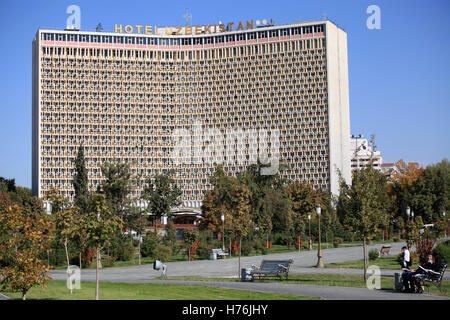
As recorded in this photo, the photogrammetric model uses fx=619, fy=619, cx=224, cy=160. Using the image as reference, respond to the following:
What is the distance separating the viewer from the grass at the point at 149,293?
80.7ft

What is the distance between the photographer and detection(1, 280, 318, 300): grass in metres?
24.6

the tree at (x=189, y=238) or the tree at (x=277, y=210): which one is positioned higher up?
the tree at (x=277, y=210)

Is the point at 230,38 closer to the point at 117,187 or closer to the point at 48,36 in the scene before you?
the point at 48,36

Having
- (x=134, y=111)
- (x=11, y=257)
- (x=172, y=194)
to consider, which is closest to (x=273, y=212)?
(x=172, y=194)

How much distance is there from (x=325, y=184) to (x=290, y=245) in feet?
244

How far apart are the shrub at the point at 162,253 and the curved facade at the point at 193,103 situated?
8622cm

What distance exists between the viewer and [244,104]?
15075cm

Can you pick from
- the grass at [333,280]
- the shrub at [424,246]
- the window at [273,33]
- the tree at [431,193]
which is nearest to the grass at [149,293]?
the grass at [333,280]

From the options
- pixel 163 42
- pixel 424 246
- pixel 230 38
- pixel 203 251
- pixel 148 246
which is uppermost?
pixel 230 38

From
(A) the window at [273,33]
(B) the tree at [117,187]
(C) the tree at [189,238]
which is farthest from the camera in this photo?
(A) the window at [273,33]

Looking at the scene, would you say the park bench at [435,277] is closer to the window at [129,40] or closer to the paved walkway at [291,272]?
the paved walkway at [291,272]

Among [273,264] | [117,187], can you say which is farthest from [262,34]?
[273,264]

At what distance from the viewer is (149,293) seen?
26.4m

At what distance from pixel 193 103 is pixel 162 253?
101519 mm
